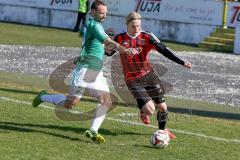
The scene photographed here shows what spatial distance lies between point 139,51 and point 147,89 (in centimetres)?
55

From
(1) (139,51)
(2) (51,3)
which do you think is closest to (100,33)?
(1) (139,51)

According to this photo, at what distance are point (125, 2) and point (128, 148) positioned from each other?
26.3 m

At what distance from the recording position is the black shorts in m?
9.55

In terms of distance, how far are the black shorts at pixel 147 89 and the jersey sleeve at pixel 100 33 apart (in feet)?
2.96

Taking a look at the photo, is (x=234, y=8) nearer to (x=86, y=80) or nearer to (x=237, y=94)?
(x=237, y=94)

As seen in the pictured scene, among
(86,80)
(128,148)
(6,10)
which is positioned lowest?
(6,10)

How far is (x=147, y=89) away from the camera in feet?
31.5

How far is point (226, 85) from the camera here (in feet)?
56.9

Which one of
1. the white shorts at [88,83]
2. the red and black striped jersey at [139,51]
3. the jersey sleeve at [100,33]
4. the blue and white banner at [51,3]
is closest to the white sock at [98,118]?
the white shorts at [88,83]

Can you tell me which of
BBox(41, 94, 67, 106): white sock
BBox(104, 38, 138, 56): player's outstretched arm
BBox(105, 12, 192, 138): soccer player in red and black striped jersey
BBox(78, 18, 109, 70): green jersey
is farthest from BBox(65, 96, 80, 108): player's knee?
BBox(104, 38, 138, 56): player's outstretched arm

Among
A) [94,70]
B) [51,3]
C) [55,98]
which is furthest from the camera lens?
[51,3]

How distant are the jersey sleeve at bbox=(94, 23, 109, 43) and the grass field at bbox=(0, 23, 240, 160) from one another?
4.45ft

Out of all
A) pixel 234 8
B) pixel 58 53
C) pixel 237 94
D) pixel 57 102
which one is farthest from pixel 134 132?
pixel 234 8

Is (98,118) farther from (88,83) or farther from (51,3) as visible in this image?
(51,3)
